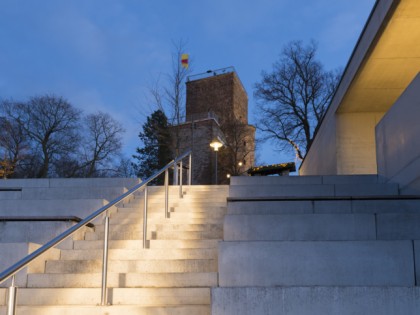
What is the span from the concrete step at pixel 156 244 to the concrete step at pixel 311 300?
2005 mm

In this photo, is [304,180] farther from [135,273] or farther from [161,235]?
[135,273]

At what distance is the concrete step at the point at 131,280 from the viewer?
5617mm

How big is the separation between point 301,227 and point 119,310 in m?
Answer: 2.11

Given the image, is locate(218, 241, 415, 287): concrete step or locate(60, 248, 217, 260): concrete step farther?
locate(60, 248, 217, 260): concrete step

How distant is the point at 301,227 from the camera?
18.9ft

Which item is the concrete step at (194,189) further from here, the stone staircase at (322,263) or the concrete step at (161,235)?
the stone staircase at (322,263)

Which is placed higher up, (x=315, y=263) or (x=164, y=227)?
(x=164, y=227)

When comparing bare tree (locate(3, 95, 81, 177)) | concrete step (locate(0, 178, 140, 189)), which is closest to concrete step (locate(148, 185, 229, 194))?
concrete step (locate(0, 178, 140, 189))

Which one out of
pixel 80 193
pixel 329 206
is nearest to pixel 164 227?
pixel 329 206

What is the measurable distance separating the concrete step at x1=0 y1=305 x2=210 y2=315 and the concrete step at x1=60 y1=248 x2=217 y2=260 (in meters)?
1.27

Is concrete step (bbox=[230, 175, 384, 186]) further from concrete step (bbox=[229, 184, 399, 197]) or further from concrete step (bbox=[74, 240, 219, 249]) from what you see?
concrete step (bbox=[74, 240, 219, 249])

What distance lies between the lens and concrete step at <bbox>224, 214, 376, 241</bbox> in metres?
5.68

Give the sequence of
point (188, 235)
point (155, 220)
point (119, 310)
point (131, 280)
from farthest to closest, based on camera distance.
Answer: point (155, 220) → point (188, 235) → point (131, 280) → point (119, 310)

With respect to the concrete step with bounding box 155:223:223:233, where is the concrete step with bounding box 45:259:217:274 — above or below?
below
